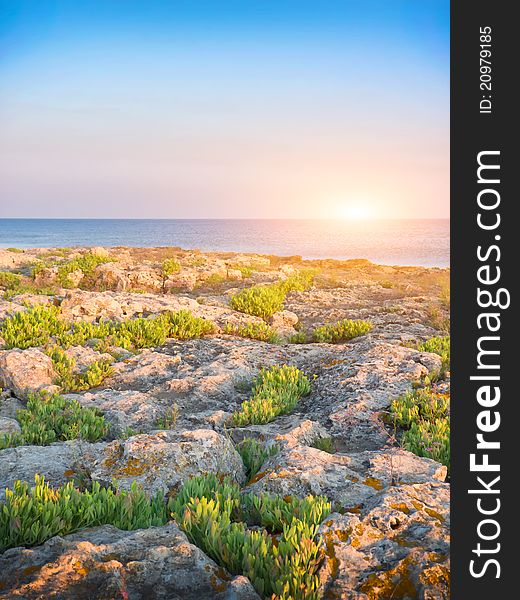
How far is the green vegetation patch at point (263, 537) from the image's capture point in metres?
2.52

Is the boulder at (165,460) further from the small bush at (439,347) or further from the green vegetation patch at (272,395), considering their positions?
the small bush at (439,347)

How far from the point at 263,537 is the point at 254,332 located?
7.58 metres

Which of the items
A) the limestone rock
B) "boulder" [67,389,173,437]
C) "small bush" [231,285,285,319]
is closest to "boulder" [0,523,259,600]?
the limestone rock

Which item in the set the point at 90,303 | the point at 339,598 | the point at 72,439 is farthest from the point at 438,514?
the point at 90,303

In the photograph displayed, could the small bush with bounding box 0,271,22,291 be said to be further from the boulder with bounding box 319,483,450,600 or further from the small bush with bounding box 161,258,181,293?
the boulder with bounding box 319,483,450,600

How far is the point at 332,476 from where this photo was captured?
13.0ft

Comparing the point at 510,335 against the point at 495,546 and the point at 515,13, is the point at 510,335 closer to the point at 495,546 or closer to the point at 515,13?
the point at 495,546

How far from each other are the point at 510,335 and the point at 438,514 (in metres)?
1.63

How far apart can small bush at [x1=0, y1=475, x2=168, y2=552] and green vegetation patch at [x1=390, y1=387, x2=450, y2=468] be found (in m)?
2.66

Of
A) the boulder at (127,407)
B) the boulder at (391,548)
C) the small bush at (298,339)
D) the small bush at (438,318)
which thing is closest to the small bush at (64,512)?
the boulder at (391,548)

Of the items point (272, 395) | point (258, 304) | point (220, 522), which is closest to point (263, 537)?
point (220, 522)

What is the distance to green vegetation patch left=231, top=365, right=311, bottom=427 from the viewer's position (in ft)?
19.6

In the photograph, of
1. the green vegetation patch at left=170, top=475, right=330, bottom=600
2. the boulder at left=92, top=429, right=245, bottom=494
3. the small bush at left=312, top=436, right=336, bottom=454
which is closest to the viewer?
the green vegetation patch at left=170, top=475, right=330, bottom=600

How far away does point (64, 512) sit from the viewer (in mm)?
3260
